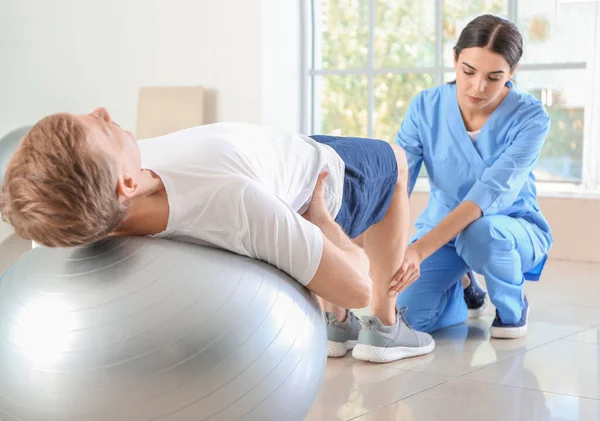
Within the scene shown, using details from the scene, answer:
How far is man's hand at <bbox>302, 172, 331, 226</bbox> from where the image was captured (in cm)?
173

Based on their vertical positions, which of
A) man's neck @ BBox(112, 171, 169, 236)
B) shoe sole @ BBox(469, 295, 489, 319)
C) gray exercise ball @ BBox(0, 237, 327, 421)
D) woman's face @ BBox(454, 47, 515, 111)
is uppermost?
woman's face @ BBox(454, 47, 515, 111)

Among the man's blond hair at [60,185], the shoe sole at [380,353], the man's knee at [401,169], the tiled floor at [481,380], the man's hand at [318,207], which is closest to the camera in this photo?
the man's blond hair at [60,185]

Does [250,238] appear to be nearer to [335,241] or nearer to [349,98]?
[335,241]

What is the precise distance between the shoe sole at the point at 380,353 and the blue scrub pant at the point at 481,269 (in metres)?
0.31

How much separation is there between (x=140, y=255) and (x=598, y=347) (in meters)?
1.60

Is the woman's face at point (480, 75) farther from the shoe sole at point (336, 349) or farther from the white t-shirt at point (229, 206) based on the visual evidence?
the white t-shirt at point (229, 206)

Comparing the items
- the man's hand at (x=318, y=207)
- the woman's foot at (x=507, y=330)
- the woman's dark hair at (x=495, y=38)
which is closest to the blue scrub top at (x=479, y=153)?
the woman's dark hair at (x=495, y=38)

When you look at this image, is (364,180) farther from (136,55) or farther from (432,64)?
(136,55)

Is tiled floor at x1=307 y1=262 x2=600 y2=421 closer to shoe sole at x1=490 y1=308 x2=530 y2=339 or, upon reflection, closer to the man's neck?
shoe sole at x1=490 y1=308 x2=530 y2=339

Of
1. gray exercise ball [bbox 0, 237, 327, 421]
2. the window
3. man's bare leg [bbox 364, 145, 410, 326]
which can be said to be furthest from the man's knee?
the window

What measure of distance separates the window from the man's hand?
111 inches

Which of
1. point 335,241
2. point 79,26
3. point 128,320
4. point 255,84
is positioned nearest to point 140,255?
point 128,320

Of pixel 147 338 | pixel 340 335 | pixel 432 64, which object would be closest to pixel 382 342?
pixel 340 335

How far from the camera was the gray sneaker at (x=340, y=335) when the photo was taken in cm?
237
